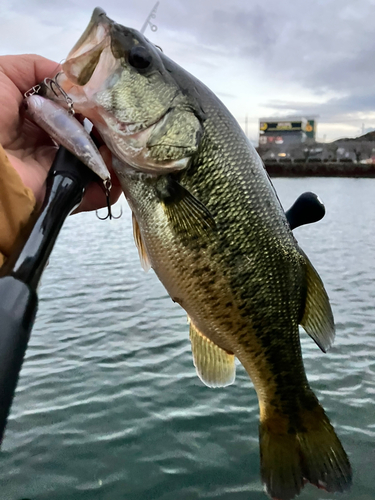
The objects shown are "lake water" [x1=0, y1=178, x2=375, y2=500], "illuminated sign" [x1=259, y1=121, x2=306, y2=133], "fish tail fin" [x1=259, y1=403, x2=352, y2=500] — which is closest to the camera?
"fish tail fin" [x1=259, y1=403, x2=352, y2=500]

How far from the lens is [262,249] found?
212 cm

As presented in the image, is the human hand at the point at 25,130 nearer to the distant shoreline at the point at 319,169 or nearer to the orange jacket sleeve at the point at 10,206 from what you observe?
the orange jacket sleeve at the point at 10,206

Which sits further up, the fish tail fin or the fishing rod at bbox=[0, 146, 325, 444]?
the fishing rod at bbox=[0, 146, 325, 444]

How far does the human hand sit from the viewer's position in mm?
2205

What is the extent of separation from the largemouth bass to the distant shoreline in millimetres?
70934

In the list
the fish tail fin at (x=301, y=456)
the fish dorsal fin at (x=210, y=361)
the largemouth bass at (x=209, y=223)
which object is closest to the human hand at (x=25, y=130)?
the largemouth bass at (x=209, y=223)

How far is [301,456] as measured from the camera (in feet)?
7.28

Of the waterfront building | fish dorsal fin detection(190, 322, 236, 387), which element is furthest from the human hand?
the waterfront building

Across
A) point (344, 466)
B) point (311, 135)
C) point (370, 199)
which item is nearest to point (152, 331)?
point (344, 466)

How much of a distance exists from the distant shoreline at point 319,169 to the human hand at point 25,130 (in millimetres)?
70802

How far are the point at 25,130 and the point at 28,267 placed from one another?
1.12 m

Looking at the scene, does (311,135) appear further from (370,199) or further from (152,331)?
Result: (152,331)

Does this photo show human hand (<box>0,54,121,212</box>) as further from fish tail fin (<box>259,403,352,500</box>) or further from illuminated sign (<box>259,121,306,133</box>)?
illuminated sign (<box>259,121,306,133</box>)

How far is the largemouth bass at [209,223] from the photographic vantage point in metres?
1.99
